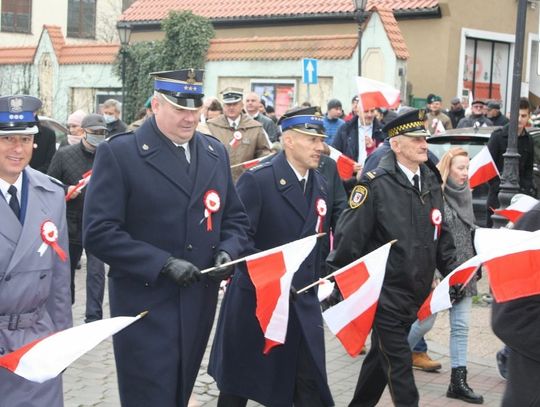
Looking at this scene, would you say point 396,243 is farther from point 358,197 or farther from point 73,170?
point 73,170

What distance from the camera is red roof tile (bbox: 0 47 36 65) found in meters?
31.5

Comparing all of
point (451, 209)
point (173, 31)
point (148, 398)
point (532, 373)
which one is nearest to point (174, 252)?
point (148, 398)

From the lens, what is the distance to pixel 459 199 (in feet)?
26.3

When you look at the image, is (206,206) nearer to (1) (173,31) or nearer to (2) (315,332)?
(2) (315,332)

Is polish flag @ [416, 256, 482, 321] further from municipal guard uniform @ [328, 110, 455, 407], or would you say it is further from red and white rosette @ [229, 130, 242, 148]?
red and white rosette @ [229, 130, 242, 148]

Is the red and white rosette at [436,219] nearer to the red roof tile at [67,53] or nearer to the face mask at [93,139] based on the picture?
the face mask at [93,139]

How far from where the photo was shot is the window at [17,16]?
162ft

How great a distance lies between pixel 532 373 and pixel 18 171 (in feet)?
8.22

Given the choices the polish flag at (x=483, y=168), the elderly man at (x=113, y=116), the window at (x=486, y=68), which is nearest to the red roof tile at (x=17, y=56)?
the window at (x=486, y=68)

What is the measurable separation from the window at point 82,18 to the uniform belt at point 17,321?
48182 millimetres

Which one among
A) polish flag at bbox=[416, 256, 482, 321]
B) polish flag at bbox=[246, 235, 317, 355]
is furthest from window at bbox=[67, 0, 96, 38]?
polish flag at bbox=[246, 235, 317, 355]

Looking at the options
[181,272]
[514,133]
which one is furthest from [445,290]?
[514,133]

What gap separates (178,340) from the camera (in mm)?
5133

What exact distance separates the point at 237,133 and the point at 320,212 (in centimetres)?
494
